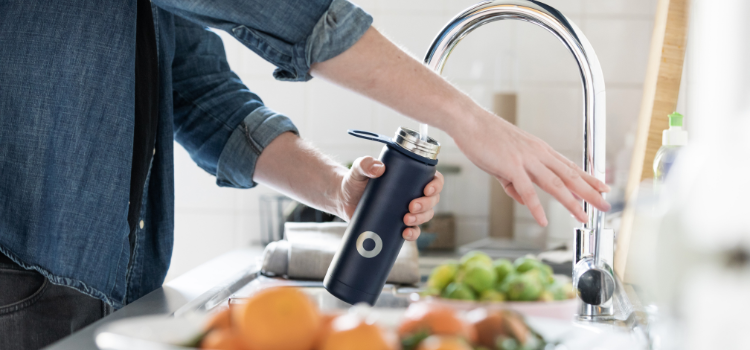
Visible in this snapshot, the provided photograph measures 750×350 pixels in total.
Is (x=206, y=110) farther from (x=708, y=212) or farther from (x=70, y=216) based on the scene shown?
(x=708, y=212)

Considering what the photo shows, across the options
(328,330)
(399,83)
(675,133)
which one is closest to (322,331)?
(328,330)

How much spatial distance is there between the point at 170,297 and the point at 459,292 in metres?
0.37

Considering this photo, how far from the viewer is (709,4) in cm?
9

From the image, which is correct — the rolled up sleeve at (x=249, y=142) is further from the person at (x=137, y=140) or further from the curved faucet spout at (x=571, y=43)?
the curved faucet spout at (x=571, y=43)

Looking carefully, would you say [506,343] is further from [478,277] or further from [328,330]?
[478,277]

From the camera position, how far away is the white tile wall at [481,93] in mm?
1796

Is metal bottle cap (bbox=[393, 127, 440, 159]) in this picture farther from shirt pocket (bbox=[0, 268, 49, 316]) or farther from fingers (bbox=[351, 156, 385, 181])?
shirt pocket (bbox=[0, 268, 49, 316])

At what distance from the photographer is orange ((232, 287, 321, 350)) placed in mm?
353

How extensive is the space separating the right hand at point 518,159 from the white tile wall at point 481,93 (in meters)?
1.25

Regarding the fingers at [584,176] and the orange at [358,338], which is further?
the fingers at [584,176]

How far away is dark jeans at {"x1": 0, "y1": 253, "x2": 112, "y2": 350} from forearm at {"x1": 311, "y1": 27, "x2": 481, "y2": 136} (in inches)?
16.8

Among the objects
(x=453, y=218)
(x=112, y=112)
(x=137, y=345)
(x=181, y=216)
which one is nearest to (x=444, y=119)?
(x=137, y=345)

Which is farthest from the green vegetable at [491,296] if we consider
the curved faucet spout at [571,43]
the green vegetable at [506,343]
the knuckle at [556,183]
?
the green vegetable at [506,343]

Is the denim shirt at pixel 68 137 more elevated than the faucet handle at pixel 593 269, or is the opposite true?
the denim shirt at pixel 68 137
